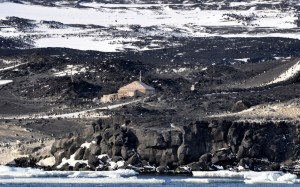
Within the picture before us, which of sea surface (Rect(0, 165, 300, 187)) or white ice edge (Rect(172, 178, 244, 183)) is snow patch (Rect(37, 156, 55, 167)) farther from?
white ice edge (Rect(172, 178, 244, 183))

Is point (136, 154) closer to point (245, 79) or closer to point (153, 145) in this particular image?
point (153, 145)

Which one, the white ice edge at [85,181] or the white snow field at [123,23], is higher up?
the white snow field at [123,23]

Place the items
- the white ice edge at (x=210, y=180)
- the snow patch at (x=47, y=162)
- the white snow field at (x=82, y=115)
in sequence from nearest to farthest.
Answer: the white ice edge at (x=210, y=180) < the snow patch at (x=47, y=162) < the white snow field at (x=82, y=115)

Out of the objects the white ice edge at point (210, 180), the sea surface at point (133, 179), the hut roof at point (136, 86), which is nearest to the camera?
the sea surface at point (133, 179)

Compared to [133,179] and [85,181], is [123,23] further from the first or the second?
[85,181]

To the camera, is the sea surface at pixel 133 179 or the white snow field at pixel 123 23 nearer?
the sea surface at pixel 133 179

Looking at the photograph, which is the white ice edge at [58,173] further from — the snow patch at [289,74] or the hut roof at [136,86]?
the snow patch at [289,74]

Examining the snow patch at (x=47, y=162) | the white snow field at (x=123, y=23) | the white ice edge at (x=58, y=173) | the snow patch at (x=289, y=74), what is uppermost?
the white snow field at (x=123, y=23)

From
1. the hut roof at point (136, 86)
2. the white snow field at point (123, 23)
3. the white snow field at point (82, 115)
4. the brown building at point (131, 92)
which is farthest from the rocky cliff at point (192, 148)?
the white snow field at point (123, 23)
